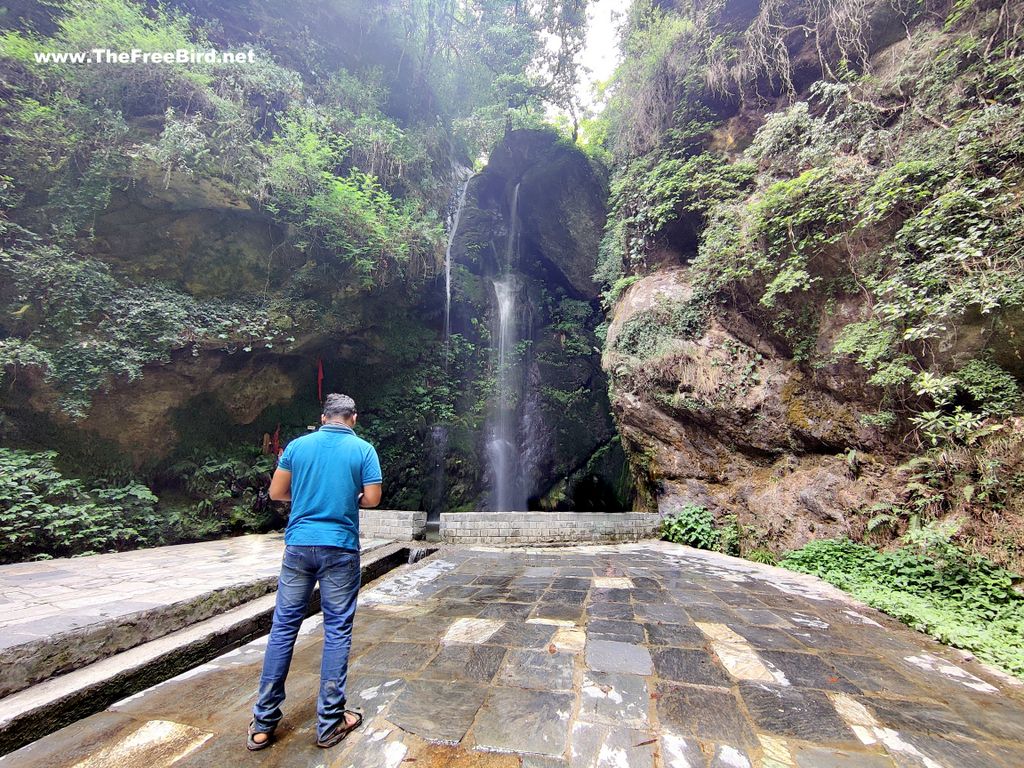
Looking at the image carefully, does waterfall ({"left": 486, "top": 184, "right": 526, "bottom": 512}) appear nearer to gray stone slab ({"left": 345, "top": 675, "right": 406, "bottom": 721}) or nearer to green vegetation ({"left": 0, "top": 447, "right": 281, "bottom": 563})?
green vegetation ({"left": 0, "top": 447, "right": 281, "bottom": 563})

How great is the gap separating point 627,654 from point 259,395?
29.3 feet

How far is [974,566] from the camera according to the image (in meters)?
3.92

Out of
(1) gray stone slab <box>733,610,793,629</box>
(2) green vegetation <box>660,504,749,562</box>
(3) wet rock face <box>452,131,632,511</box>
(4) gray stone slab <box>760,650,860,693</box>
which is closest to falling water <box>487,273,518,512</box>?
(3) wet rock face <box>452,131,632,511</box>

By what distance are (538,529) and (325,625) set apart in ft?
18.0

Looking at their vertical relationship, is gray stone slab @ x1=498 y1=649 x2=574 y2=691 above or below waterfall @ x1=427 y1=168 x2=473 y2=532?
below

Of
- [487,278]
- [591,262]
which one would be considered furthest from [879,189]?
[487,278]

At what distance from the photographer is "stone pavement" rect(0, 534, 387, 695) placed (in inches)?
86.7

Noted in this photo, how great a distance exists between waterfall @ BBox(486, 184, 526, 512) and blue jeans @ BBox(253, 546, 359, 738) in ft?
32.9

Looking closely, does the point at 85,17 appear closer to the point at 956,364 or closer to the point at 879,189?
the point at 879,189

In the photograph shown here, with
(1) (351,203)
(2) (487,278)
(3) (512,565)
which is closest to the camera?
(3) (512,565)

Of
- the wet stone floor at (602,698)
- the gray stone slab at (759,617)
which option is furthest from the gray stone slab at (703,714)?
the gray stone slab at (759,617)

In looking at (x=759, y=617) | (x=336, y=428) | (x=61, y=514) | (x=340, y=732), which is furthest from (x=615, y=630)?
(x=61, y=514)

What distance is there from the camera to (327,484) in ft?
6.64

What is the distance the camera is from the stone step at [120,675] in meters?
1.85
